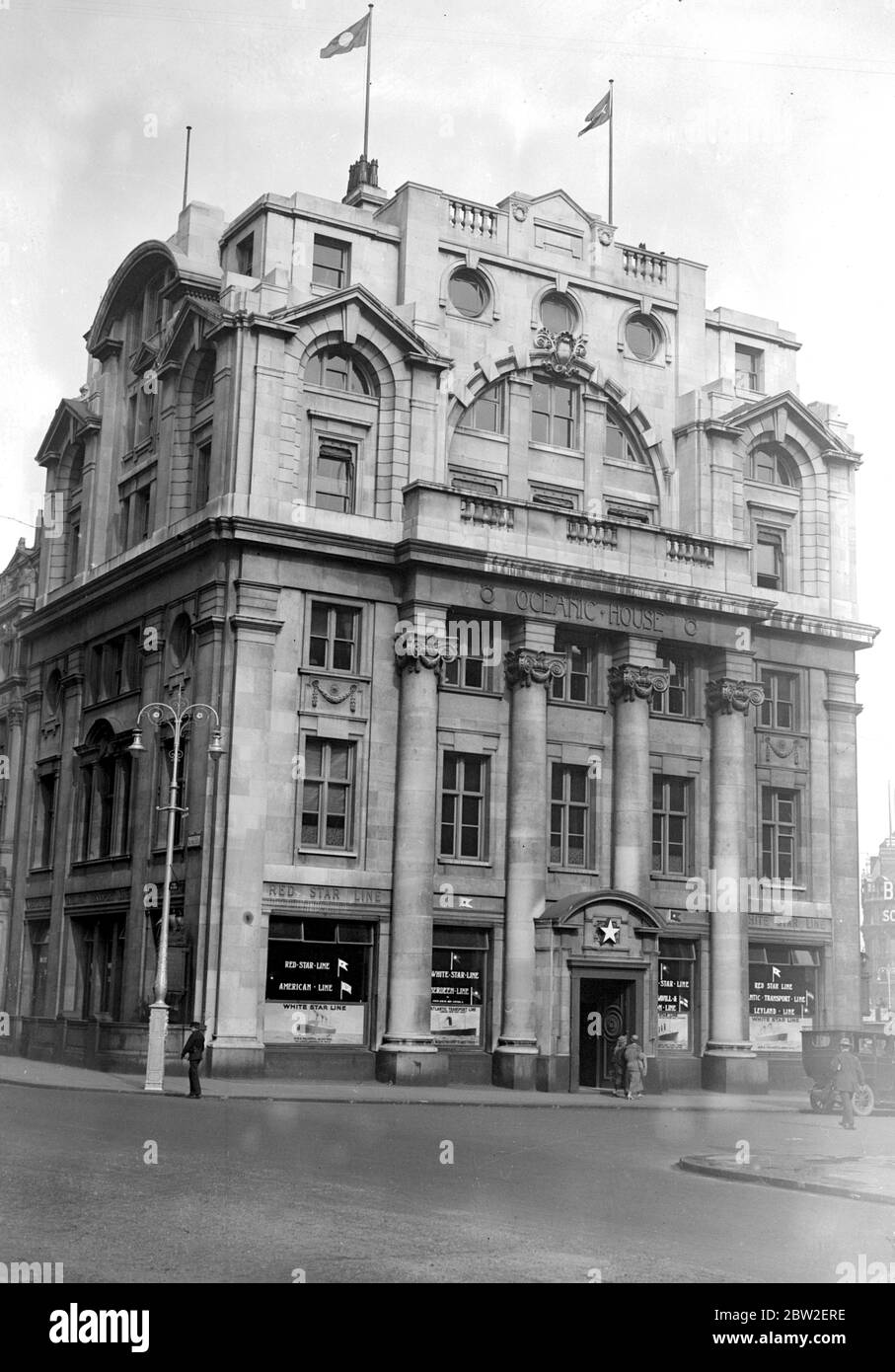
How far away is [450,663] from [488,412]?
8553mm

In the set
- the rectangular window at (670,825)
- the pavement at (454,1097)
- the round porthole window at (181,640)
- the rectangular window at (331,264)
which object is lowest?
the pavement at (454,1097)

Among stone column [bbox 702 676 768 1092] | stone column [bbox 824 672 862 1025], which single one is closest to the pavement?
stone column [bbox 702 676 768 1092]

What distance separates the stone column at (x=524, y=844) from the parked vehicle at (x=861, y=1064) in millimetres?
7544

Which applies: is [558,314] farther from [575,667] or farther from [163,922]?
[163,922]

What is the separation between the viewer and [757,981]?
159ft

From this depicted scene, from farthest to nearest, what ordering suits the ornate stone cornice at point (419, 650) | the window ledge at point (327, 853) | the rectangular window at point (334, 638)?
the rectangular window at point (334, 638)
the ornate stone cornice at point (419, 650)
the window ledge at point (327, 853)

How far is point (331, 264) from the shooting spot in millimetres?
46812

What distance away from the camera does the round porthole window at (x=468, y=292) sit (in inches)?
1906

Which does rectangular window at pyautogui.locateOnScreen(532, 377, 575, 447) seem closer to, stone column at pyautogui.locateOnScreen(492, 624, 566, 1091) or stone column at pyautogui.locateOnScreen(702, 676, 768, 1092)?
stone column at pyautogui.locateOnScreen(492, 624, 566, 1091)

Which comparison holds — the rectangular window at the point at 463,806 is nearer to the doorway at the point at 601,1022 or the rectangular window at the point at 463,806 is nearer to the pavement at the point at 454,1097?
the doorway at the point at 601,1022

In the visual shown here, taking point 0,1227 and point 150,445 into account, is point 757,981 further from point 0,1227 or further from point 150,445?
point 0,1227

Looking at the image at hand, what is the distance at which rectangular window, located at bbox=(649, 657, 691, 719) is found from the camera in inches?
1887

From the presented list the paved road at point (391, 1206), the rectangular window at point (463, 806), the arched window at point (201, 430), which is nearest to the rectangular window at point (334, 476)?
the arched window at point (201, 430)

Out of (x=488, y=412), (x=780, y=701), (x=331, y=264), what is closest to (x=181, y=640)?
(x=488, y=412)
